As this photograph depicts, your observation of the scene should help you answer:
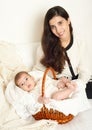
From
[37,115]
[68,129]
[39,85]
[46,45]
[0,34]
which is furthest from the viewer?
[0,34]

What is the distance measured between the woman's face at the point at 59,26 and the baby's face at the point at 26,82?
1.28 ft

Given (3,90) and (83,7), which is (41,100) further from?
(83,7)

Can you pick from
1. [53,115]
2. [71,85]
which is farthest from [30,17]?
[53,115]

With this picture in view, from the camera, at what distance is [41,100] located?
150 cm

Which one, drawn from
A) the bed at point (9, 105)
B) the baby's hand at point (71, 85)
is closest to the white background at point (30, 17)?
the bed at point (9, 105)

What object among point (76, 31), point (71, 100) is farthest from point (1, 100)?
point (76, 31)

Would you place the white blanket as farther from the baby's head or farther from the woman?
the woman

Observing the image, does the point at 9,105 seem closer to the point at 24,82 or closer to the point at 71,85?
the point at 24,82

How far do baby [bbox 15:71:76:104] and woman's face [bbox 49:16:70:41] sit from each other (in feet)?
1.16

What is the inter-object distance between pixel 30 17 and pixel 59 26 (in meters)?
0.43

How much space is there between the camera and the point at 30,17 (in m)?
2.11

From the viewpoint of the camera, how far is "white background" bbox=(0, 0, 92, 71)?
2066 mm

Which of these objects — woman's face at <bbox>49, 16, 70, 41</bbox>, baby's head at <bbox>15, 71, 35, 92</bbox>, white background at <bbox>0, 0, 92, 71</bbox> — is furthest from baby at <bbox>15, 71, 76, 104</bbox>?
white background at <bbox>0, 0, 92, 71</bbox>

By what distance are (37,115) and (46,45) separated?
58 cm
